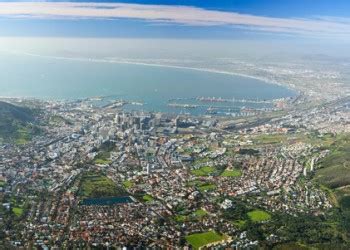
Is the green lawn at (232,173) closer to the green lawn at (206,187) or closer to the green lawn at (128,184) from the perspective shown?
the green lawn at (206,187)

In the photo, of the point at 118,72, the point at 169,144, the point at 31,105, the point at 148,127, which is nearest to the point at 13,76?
the point at 118,72

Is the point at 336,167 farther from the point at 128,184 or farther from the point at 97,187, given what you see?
the point at 97,187

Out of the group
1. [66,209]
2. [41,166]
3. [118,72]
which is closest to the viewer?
[66,209]

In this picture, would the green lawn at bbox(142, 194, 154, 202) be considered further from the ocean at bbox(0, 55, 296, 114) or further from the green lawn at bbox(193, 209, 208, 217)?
the ocean at bbox(0, 55, 296, 114)

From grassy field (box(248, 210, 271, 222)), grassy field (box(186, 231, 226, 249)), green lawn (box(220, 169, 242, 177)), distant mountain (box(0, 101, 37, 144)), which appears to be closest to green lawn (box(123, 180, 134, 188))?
green lawn (box(220, 169, 242, 177))

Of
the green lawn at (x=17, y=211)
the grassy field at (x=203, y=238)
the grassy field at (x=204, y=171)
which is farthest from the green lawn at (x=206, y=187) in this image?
the green lawn at (x=17, y=211)

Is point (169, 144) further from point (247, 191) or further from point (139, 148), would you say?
point (247, 191)

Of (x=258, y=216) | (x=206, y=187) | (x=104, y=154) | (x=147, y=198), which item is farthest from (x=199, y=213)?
(x=104, y=154)
